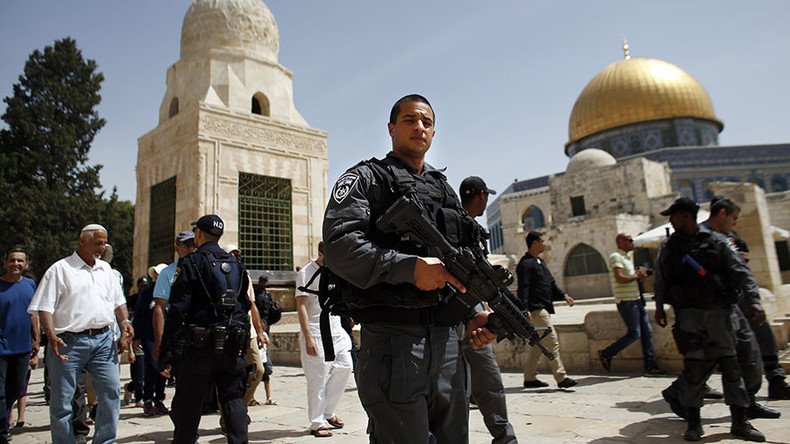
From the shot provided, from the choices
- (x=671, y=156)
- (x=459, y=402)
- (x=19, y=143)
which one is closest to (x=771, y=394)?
(x=459, y=402)

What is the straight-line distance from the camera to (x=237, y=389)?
3256 mm

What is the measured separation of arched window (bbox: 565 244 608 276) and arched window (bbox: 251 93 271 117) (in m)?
18.2

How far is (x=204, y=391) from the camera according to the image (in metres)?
3.17

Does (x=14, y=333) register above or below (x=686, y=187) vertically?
below

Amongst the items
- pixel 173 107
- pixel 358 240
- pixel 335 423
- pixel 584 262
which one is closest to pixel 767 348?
pixel 335 423

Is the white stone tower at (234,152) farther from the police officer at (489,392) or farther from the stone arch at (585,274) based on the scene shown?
the stone arch at (585,274)

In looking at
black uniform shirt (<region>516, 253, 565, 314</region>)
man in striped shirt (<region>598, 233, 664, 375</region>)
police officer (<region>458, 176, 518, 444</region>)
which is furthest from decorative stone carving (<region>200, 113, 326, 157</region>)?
police officer (<region>458, 176, 518, 444</region>)

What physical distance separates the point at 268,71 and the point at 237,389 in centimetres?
1414

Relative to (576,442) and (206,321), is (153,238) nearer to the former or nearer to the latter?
(206,321)

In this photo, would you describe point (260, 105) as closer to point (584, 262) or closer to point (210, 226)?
point (210, 226)

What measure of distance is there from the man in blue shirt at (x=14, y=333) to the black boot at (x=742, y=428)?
5463 millimetres

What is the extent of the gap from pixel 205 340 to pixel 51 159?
90.8 feet

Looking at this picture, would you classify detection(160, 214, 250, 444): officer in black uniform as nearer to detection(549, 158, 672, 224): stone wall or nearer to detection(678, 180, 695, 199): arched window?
detection(549, 158, 672, 224): stone wall

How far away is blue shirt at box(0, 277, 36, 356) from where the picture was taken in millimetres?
4273
